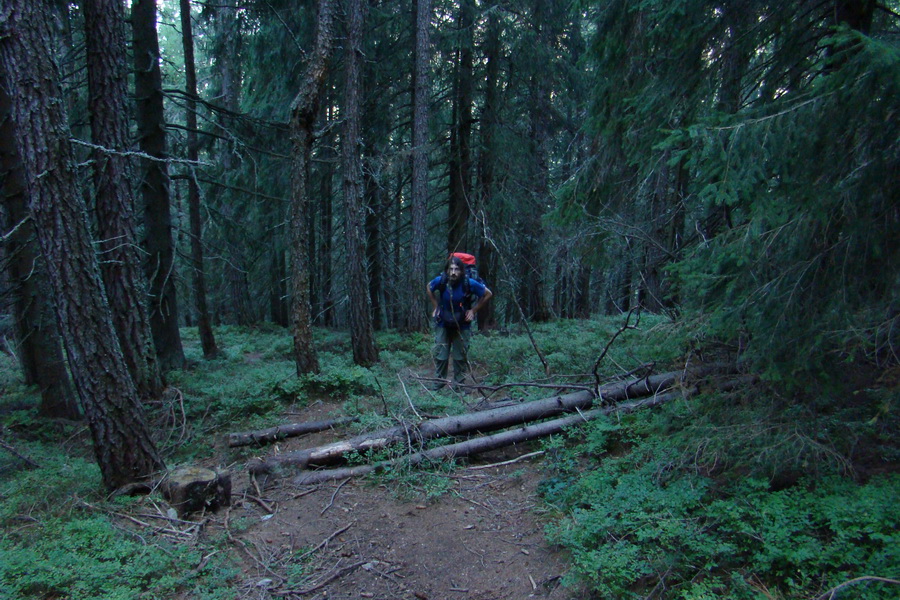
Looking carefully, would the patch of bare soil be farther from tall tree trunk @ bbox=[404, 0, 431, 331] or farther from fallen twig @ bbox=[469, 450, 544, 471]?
tall tree trunk @ bbox=[404, 0, 431, 331]

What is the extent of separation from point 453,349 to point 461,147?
731 centimetres

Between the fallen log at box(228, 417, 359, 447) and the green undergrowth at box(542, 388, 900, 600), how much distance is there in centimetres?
322

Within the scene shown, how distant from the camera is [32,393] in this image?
10.1 m

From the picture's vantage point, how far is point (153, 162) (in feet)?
30.8

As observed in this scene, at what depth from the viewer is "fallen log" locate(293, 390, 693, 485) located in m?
5.61

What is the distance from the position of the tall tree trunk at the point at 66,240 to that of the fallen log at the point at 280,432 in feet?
4.41

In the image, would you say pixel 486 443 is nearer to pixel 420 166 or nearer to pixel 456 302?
pixel 456 302

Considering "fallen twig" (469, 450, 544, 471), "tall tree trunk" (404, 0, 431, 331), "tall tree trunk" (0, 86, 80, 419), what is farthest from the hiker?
"tall tree trunk" (0, 86, 80, 419)

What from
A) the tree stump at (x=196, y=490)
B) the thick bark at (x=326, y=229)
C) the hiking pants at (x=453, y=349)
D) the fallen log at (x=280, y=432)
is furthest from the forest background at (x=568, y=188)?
the hiking pants at (x=453, y=349)

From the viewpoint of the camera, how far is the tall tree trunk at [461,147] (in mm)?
13117

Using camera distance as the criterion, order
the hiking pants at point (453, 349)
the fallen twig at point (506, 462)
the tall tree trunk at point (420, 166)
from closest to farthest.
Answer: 1. the fallen twig at point (506, 462)
2. the hiking pants at point (453, 349)
3. the tall tree trunk at point (420, 166)

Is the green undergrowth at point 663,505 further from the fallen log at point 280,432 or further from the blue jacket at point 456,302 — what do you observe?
the blue jacket at point 456,302

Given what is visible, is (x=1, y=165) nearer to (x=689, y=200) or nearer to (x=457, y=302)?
(x=457, y=302)

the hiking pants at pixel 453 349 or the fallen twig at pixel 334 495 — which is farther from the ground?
the hiking pants at pixel 453 349
